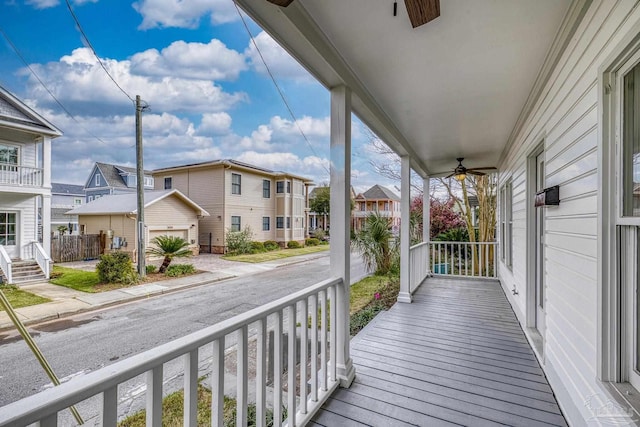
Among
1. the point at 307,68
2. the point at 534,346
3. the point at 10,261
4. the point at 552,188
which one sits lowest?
the point at 534,346

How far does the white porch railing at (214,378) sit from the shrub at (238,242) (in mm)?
10453

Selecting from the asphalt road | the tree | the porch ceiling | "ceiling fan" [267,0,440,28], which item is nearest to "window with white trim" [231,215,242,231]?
the tree

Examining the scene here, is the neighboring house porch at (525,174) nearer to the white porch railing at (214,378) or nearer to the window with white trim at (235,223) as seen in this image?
the white porch railing at (214,378)

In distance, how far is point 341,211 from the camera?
85.0 inches

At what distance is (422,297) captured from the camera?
466 centimetres

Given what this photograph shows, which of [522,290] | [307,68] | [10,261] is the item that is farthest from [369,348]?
[10,261]

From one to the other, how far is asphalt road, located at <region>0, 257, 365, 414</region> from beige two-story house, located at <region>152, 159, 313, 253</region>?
29.8 feet

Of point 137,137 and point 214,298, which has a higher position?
point 137,137

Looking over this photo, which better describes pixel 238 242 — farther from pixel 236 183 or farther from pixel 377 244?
pixel 377 244

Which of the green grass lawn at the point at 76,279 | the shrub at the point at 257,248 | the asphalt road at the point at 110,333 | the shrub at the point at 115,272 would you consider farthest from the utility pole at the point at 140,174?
the shrub at the point at 257,248

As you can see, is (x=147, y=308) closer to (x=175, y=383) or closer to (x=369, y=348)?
(x=175, y=383)

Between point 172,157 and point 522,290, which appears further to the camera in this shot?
point 172,157

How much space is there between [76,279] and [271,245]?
402 inches

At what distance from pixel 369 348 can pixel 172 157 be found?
14.8 ft
